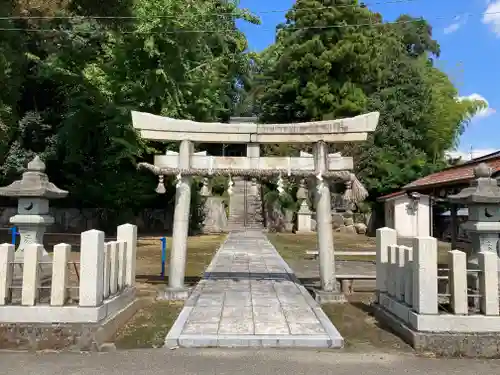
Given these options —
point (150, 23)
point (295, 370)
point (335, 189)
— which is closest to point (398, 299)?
point (295, 370)

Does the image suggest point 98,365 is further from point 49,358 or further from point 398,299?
point 398,299

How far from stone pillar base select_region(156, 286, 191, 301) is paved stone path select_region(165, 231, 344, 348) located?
0.74 ft

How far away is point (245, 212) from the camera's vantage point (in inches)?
1230

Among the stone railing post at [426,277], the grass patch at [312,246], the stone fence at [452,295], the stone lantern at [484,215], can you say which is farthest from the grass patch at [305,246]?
the stone railing post at [426,277]

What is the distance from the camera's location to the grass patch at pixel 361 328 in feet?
20.5

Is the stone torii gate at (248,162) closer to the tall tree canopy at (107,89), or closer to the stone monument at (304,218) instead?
the tall tree canopy at (107,89)

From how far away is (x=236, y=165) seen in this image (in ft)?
30.5

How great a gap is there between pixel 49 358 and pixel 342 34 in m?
28.9

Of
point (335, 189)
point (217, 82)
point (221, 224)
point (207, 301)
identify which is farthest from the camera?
point (335, 189)

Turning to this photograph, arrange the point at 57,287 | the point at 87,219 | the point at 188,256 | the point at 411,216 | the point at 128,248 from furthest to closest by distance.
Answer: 1. the point at 87,219
2. the point at 411,216
3. the point at 188,256
4. the point at 128,248
5. the point at 57,287

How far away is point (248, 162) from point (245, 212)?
2207 centimetres

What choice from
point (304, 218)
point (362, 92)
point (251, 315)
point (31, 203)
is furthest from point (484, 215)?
point (362, 92)

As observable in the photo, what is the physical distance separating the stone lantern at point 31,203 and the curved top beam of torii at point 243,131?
2.23 metres

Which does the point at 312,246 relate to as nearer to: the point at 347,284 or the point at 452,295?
the point at 347,284
